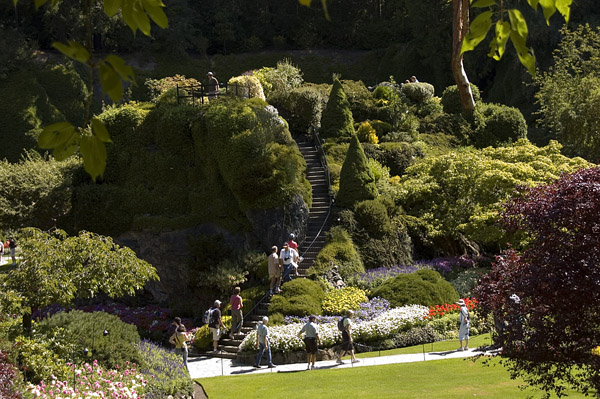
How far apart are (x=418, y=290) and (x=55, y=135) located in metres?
20.3

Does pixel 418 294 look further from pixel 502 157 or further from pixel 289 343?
pixel 502 157

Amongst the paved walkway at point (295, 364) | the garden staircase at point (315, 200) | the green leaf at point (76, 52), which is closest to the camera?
the green leaf at point (76, 52)

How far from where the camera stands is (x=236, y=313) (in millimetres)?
22422

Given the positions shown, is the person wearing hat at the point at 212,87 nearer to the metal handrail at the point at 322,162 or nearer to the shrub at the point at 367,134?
the metal handrail at the point at 322,162

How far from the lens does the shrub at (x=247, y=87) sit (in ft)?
99.4

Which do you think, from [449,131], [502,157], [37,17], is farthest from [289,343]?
[37,17]

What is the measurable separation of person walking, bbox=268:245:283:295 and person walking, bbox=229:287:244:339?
1.49m

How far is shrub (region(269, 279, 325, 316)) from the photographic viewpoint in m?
22.7

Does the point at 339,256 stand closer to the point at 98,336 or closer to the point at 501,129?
the point at 98,336

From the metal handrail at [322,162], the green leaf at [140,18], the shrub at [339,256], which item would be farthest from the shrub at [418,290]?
the green leaf at [140,18]

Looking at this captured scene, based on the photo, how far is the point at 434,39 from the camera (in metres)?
45.1

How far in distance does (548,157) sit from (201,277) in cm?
1261

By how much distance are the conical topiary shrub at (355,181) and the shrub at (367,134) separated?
4.96 m

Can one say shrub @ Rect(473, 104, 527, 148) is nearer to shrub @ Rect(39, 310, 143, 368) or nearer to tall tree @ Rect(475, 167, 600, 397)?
shrub @ Rect(39, 310, 143, 368)
